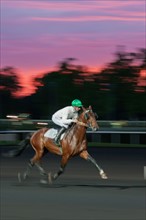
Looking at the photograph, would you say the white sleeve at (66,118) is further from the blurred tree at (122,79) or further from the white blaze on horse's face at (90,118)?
the blurred tree at (122,79)

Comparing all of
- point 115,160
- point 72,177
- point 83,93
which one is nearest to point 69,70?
point 83,93

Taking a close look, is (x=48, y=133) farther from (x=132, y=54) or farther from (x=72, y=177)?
(x=132, y=54)

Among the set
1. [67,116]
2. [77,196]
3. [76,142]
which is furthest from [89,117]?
[77,196]

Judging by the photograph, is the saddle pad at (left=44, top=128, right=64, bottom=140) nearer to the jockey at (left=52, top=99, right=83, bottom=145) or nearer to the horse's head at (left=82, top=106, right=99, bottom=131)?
the jockey at (left=52, top=99, right=83, bottom=145)

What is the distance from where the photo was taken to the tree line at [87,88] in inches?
4345

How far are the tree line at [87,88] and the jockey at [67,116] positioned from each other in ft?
297

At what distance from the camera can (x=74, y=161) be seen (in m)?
25.4

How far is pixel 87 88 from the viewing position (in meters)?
119

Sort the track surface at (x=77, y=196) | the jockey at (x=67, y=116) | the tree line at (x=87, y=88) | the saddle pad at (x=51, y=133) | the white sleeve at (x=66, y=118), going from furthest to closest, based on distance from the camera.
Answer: the tree line at (x=87, y=88) < the saddle pad at (x=51, y=133) < the white sleeve at (x=66, y=118) < the jockey at (x=67, y=116) < the track surface at (x=77, y=196)

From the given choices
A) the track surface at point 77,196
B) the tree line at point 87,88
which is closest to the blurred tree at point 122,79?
the tree line at point 87,88

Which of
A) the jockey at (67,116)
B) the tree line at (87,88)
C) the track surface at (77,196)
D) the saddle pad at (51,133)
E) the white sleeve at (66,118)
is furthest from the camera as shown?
the tree line at (87,88)

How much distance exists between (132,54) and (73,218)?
371ft

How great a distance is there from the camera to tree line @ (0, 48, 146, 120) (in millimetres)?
110375

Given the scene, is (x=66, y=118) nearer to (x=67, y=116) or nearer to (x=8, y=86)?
(x=67, y=116)
